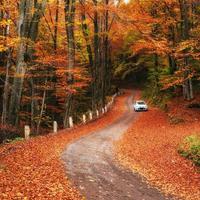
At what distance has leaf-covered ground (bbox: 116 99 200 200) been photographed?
1302cm

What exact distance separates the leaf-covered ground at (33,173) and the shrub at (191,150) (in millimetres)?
5819

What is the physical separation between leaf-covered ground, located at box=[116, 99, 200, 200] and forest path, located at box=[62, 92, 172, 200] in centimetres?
67

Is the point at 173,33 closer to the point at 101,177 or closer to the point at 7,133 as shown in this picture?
the point at 7,133

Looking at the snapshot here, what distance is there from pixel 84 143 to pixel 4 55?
1127 cm

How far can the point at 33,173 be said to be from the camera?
1207 centimetres

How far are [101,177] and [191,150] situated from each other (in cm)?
646

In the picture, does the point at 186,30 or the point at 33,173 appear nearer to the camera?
the point at 33,173

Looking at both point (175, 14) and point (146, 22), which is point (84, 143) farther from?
point (175, 14)

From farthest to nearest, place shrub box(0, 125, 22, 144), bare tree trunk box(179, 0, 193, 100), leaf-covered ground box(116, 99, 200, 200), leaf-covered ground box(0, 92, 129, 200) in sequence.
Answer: bare tree trunk box(179, 0, 193, 100) < shrub box(0, 125, 22, 144) < leaf-covered ground box(116, 99, 200, 200) < leaf-covered ground box(0, 92, 129, 200)

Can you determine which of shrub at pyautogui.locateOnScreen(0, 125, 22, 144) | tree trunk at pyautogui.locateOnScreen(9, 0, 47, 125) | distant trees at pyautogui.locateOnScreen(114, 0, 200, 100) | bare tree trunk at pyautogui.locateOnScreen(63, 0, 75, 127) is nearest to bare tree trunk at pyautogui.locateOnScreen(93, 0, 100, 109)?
distant trees at pyautogui.locateOnScreen(114, 0, 200, 100)

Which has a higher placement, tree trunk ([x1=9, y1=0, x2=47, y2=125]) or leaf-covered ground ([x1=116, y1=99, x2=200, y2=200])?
tree trunk ([x1=9, y1=0, x2=47, y2=125])

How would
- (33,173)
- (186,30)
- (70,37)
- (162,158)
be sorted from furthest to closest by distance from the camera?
1. (186,30)
2. (70,37)
3. (162,158)
4. (33,173)

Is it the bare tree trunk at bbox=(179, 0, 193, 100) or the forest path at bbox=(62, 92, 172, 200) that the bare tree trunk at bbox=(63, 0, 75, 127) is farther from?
the forest path at bbox=(62, 92, 172, 200)

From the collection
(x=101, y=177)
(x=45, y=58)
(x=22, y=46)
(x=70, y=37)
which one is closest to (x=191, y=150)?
(x=101, y=177)
